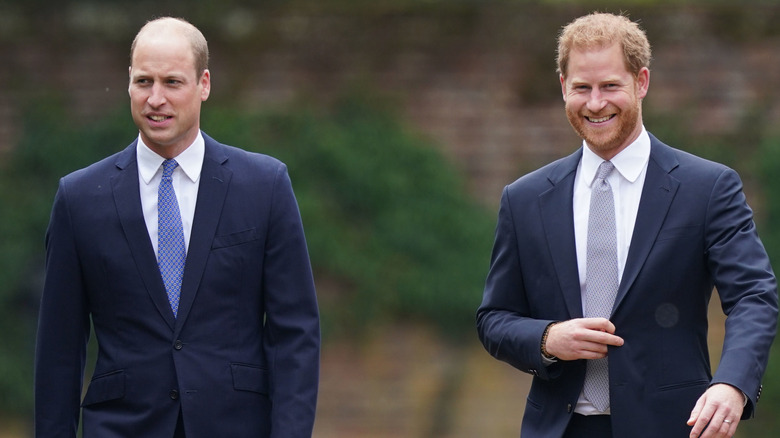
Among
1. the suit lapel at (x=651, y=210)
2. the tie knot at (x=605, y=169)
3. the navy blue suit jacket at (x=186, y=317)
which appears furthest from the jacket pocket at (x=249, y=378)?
the tie knot at (x=605, y=169)

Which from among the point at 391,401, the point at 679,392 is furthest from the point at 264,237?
the point at 391,401

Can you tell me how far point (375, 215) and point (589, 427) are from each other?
465 cm

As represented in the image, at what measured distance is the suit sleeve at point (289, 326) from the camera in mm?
4363

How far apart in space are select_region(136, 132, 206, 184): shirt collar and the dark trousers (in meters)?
1.51

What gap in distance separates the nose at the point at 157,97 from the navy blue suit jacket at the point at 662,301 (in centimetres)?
130

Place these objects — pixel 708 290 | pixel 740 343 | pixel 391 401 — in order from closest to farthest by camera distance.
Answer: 1. pixel 740 343
2. pixel 708 290
3. pixel 391 401

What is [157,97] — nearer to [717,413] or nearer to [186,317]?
[186,317]

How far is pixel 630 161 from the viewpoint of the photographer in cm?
438

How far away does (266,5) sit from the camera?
29.1 feet

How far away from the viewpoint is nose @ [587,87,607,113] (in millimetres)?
4270

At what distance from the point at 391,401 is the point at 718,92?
9.81ft

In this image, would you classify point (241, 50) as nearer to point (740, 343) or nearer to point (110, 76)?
point (110, 76)

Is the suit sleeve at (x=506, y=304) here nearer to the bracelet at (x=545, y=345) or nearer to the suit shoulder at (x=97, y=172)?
the bracelet at (x=545, y=345)

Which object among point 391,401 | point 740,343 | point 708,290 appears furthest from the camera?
point 391,401
